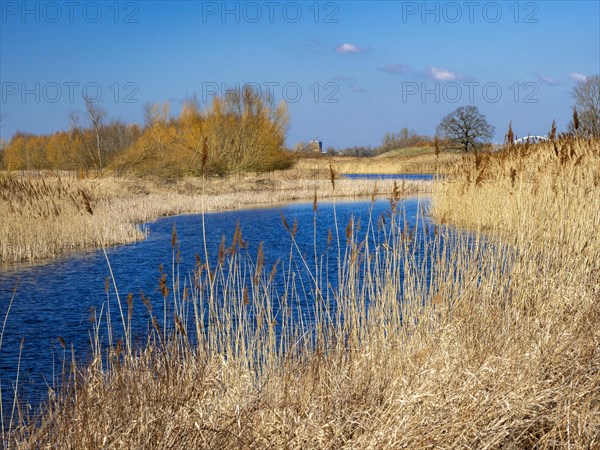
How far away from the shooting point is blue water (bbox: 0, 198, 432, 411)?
521 cm

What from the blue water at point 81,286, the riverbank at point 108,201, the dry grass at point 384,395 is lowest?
the blue water at point 81,286

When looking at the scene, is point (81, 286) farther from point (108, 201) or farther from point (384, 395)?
point (108, 201)

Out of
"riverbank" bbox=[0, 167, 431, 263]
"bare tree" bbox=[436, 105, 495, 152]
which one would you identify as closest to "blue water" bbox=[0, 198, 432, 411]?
"riverbank" bbox=[0, 167, 431, 263]

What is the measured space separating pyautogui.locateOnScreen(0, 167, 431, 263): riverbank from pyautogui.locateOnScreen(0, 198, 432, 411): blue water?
687 millimetres

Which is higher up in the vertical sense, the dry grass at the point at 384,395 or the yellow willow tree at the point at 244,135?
the yellow willow tree at the point at 244,135

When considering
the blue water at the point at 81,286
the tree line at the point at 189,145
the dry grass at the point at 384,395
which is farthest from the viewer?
the tree line at the point at 189,145

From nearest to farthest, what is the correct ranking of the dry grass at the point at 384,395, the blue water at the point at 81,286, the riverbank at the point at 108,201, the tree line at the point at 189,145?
the dry grass at the point at 384,395
the blue water at the point at 81,286
the riverbank at the point at 108,201
the tree line at the point at 189,145

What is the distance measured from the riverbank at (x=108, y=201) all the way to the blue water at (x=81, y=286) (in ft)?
2.25

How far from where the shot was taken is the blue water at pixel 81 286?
205 inches

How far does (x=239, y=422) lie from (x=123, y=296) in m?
5.29

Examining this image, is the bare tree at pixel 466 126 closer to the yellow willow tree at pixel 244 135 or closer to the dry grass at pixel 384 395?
the yellow willow tree at pixel 244 135

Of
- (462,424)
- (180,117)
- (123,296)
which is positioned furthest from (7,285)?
(180,117)

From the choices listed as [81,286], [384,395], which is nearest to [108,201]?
[81,286]

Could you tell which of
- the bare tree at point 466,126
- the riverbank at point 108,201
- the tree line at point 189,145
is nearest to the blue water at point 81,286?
the riverbank at point 108,201
